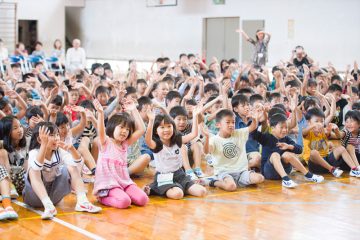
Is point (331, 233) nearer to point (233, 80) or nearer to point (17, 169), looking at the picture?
point (17, 169)

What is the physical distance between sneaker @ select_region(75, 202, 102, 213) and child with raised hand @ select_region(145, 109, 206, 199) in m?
0.70

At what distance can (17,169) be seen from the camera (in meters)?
5.11

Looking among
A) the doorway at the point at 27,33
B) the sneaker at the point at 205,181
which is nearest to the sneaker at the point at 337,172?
the sneaker at the point at 205,181

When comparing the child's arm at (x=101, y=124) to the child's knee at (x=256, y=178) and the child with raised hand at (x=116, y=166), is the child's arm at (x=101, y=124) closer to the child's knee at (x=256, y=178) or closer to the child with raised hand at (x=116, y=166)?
the child with raised hand at (x=116, y=166)

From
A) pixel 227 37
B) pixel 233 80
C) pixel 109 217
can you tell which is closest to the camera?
pixel 109 217

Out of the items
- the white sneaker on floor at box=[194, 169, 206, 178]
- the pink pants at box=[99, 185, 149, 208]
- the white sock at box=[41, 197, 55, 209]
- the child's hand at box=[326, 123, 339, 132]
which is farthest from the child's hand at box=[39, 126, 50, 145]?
the child's hand at box=[326, 123, 339, 132]

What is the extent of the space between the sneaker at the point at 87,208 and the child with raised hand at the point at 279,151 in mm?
1864

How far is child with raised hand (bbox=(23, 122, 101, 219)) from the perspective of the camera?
4414mm

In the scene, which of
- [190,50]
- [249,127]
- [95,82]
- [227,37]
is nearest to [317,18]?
[227,37]

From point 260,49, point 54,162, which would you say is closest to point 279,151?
point 54,162

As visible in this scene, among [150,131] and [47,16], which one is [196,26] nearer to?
[47,16]

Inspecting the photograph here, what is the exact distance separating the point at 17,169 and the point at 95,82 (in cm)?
374

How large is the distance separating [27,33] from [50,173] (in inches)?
613

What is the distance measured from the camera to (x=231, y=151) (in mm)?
5582
